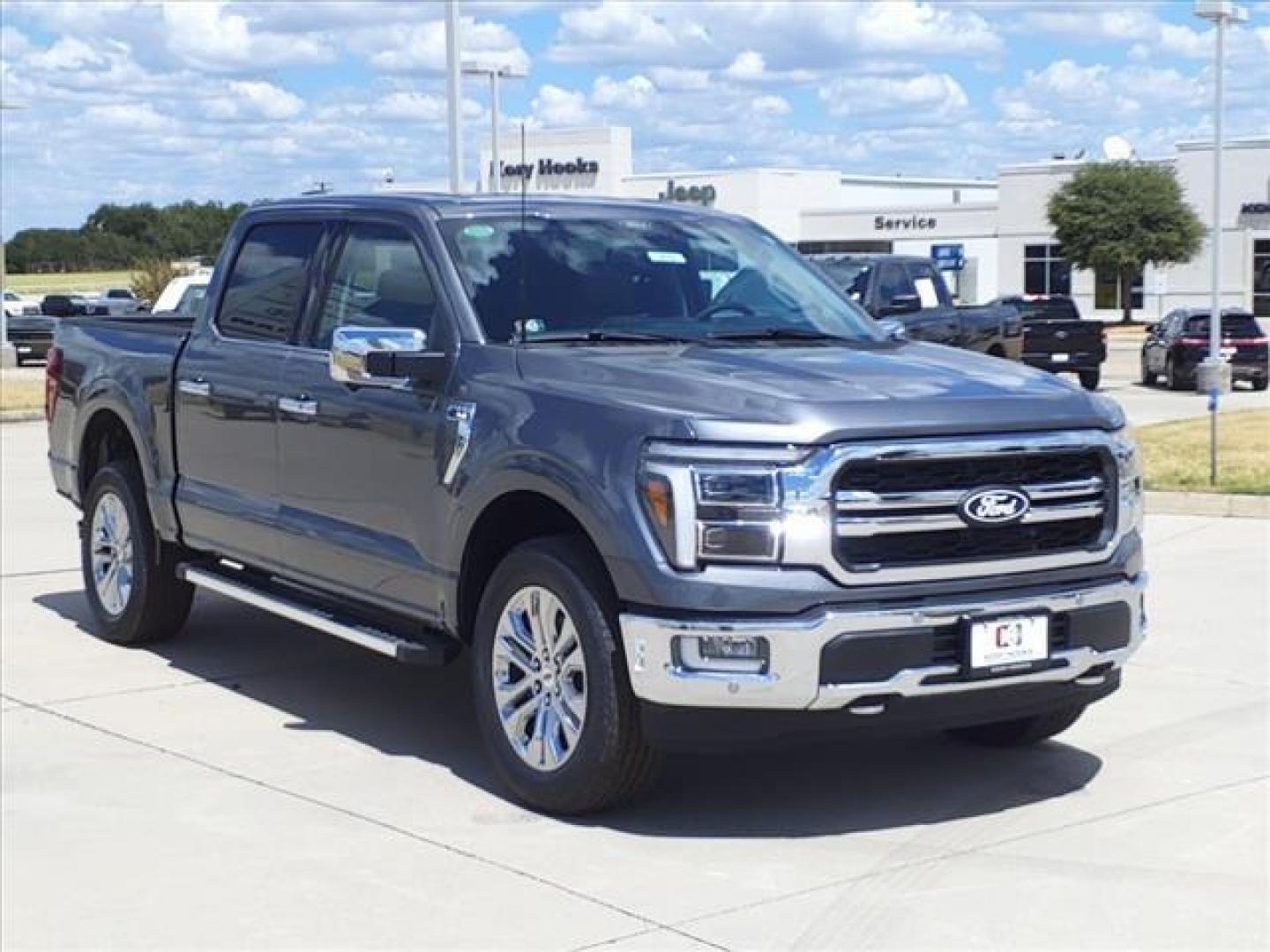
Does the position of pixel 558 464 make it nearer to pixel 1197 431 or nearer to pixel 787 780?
pixel 787 780

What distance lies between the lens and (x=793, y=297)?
7.43 meters

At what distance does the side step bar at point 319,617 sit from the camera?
6809 mm

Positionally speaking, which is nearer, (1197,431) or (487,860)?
(487,860)

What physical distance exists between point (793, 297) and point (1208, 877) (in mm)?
2891

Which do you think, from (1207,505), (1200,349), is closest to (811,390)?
(1207,505)

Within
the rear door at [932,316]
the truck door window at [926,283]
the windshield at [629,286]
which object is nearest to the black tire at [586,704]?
the windshield at [629,286]

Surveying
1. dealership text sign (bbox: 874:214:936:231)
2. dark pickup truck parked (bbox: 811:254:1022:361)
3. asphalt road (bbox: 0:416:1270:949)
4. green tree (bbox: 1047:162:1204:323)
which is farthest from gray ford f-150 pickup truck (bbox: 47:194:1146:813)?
dealership text sign (bbox: 874:214:936:231)

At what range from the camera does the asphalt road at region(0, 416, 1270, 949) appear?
16.9 feet

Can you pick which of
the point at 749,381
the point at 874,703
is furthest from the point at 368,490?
the point at 874,703

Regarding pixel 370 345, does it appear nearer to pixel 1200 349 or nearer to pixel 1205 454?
pixel 1205 454

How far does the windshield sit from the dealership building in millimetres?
47962

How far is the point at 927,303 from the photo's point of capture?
69.6 feet

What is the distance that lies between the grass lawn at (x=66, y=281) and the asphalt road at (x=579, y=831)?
80.1 meters

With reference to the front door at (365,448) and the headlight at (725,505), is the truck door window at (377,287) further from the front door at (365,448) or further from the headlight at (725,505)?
the headlight at (725,505)
